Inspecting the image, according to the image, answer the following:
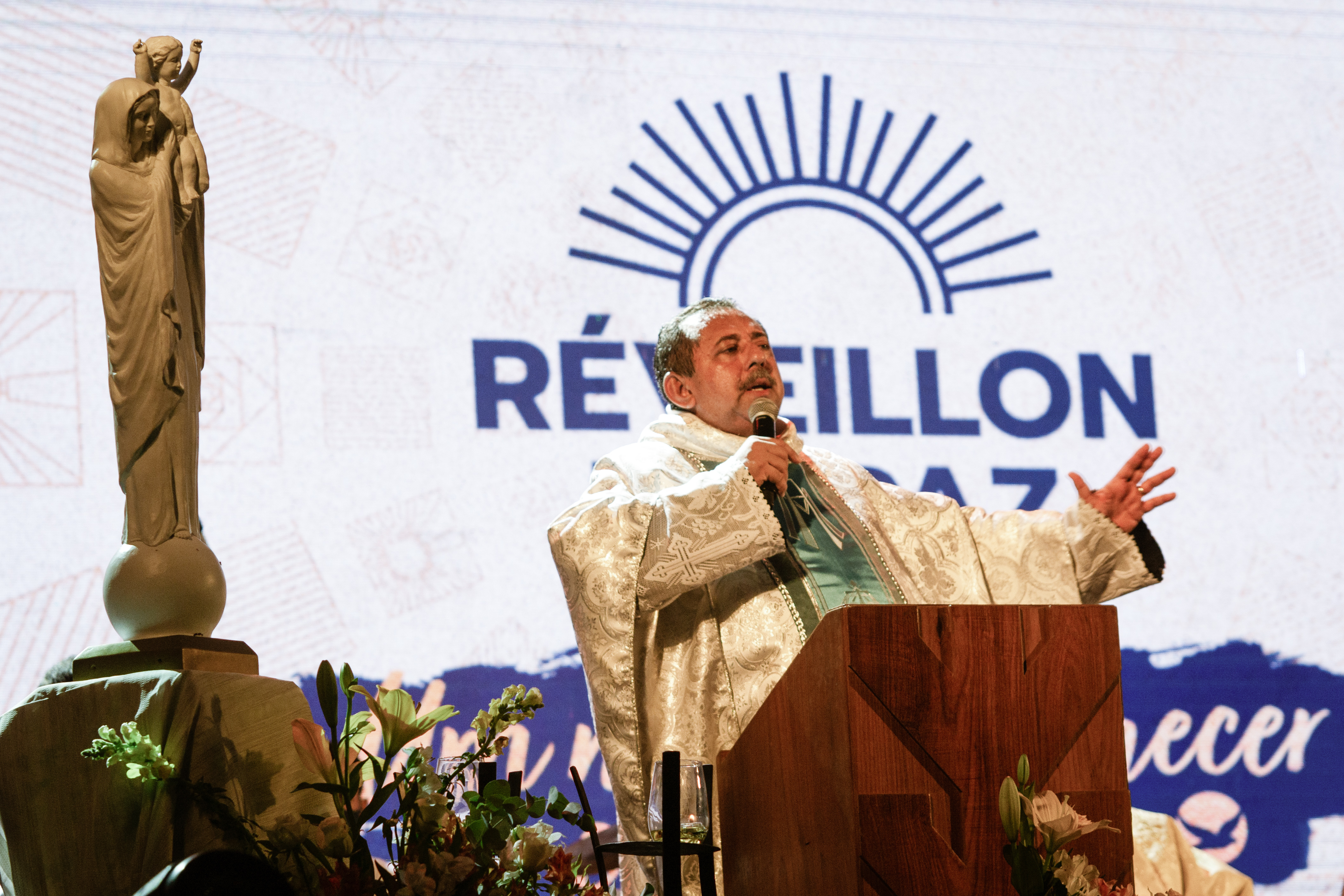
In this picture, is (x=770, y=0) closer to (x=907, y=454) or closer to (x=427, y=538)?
(x=907, y=454)

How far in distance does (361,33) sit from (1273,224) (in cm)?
283

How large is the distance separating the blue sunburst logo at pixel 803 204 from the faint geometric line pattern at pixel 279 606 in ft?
4.06

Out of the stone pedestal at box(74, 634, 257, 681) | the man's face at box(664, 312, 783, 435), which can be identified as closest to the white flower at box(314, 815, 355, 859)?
the stone pedestal at box(74, 634, 257, 681)

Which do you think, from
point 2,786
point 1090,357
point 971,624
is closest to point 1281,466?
point 1090,357

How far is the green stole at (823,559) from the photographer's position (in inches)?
118

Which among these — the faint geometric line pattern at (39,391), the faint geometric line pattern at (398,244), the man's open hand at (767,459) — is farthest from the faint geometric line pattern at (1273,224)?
the faint geometric line pattern at (39,391)

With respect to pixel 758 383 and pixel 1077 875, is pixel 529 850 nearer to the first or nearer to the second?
pixel 1077 875

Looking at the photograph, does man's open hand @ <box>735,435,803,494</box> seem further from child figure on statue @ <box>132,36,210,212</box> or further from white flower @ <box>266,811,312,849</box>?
white flower @ <box>266,811,312,849</box>

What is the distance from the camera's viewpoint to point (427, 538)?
3604 millimetres

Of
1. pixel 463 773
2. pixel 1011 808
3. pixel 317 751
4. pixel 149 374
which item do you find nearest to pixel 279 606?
pixel 149 374

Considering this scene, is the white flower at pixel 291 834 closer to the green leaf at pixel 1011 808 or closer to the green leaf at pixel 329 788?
the green leaf at pixel 329 788

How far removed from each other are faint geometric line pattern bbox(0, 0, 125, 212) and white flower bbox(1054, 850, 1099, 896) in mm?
2921

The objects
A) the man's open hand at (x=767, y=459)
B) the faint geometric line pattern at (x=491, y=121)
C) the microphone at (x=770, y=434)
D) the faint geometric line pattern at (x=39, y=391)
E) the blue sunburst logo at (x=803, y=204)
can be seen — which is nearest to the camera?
the man's open hand at (x=767, y=459)

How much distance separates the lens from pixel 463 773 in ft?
5.68
